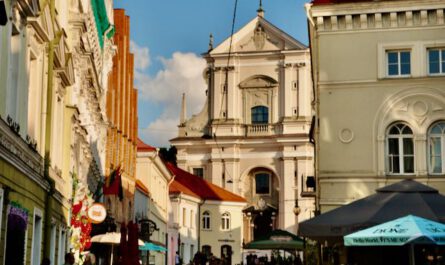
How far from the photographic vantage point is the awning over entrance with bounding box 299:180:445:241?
14.2 metres

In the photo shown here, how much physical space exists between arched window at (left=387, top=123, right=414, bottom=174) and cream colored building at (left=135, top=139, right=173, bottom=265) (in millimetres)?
19119

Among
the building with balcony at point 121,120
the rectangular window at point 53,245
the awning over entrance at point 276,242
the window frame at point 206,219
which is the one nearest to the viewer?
the rectangular window at point 53,245

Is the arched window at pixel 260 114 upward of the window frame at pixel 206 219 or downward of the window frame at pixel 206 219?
upward

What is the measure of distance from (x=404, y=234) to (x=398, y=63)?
15.9 metres

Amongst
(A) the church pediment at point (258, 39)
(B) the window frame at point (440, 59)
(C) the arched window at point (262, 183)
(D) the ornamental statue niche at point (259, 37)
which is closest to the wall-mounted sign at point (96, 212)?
(B) the window frame at point (440, 59)

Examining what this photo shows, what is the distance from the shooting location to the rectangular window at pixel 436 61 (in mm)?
26922

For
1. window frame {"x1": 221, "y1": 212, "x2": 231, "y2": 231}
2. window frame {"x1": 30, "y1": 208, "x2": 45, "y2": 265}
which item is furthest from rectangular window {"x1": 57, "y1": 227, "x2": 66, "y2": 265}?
window frame {"x1": 221, "y1": 212, "x2": 231, "y2": 231}

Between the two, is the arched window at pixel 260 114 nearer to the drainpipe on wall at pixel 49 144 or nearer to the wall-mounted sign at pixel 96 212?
the wall-mounted sign at pixel 96 212

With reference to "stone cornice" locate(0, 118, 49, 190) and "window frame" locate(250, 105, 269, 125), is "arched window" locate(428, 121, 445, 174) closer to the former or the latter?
"stone cornice" locate(0, 118, 49, 190)

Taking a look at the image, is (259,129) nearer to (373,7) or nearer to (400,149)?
(373,7)

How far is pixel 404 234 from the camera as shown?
12156 mm

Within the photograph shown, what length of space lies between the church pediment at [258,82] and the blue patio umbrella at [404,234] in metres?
54.4

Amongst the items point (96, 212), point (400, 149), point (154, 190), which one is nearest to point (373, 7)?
point (400, 149)

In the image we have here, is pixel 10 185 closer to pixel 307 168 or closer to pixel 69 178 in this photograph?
pixel 69 178
